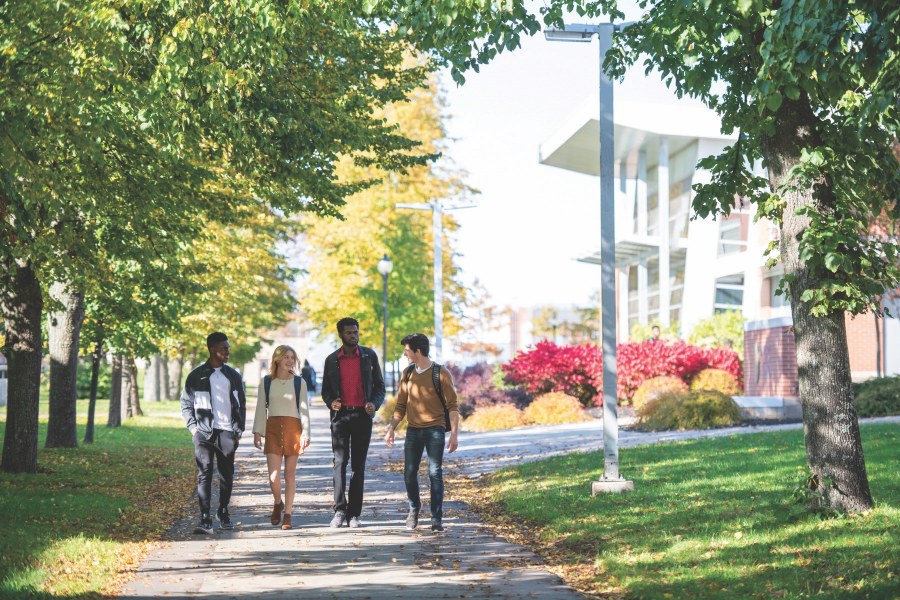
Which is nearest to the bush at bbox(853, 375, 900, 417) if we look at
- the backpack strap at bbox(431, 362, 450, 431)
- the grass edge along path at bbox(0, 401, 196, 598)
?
the grass edge along path at bbox(0, 401, 196, 598)

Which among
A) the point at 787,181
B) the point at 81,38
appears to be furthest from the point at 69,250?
the point at 787,181

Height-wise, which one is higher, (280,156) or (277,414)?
(280,156)

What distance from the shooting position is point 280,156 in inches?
552

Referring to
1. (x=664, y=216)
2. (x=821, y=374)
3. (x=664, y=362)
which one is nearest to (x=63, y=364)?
(x=821, y=374)

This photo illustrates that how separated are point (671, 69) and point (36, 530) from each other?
7.01m

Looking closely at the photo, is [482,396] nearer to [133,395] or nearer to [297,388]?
[133,395]

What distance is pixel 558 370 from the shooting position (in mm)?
32031

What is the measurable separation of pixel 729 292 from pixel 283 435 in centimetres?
3608

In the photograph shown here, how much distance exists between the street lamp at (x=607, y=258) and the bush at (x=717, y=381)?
18.1 meters

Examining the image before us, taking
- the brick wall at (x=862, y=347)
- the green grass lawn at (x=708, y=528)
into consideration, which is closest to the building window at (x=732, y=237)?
the brick wall at (x=862, y=347)

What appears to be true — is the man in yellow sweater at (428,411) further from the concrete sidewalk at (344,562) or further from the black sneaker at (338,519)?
the black sneaker at (338,519)

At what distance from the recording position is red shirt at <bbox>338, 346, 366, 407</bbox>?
11164 millimetres

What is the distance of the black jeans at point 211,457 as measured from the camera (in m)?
11.0

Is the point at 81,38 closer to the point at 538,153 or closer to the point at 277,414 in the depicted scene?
the point at 277,414
